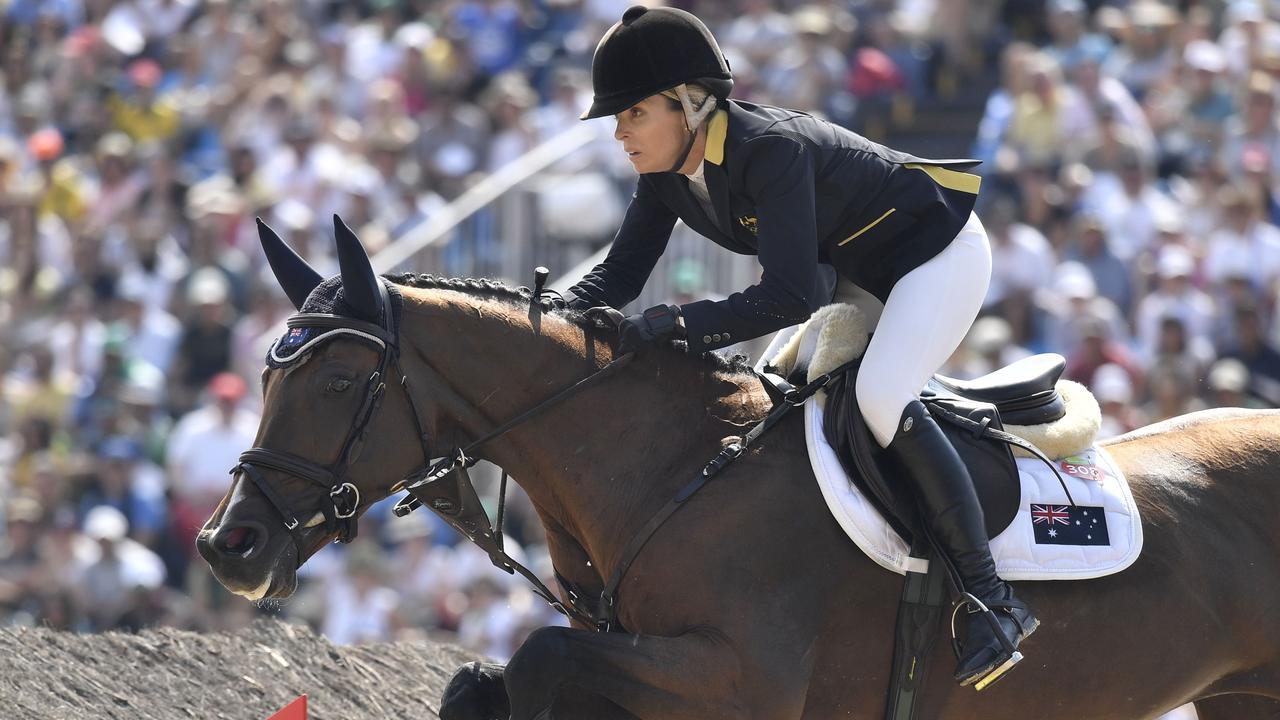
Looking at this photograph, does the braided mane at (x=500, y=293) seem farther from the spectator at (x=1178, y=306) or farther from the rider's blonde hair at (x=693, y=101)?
the spectator at (x=1178, y=306)

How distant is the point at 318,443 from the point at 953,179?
2.10 meters

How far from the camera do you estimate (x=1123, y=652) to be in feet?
17.9

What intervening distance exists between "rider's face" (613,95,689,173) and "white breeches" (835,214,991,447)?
0.80 m

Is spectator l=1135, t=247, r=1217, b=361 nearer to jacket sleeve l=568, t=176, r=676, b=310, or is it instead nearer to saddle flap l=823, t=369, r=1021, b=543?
saddle flap l=823, t=369, r=1021, b=543

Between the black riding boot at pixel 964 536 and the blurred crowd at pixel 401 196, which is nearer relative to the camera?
the black riding boot at pixel 964 536

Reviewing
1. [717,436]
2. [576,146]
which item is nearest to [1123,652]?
[717,436]

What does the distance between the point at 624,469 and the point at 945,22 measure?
9660 millimetres

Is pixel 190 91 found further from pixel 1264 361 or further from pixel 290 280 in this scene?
pixel 290 280

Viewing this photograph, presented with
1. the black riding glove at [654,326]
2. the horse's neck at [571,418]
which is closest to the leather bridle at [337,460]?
the horse's neck at [571,418]

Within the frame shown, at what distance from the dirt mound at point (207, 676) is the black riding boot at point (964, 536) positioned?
7.49 feet

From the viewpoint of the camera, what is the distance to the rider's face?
16.9ft

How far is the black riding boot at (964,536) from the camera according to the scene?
16.6 feet

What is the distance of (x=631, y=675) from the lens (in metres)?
4.81

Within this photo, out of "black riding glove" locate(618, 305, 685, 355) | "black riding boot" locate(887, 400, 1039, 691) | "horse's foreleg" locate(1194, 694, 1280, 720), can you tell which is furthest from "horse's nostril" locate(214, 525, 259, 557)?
"horse's foreleg" locate(1194, 694, 1280, 720)
